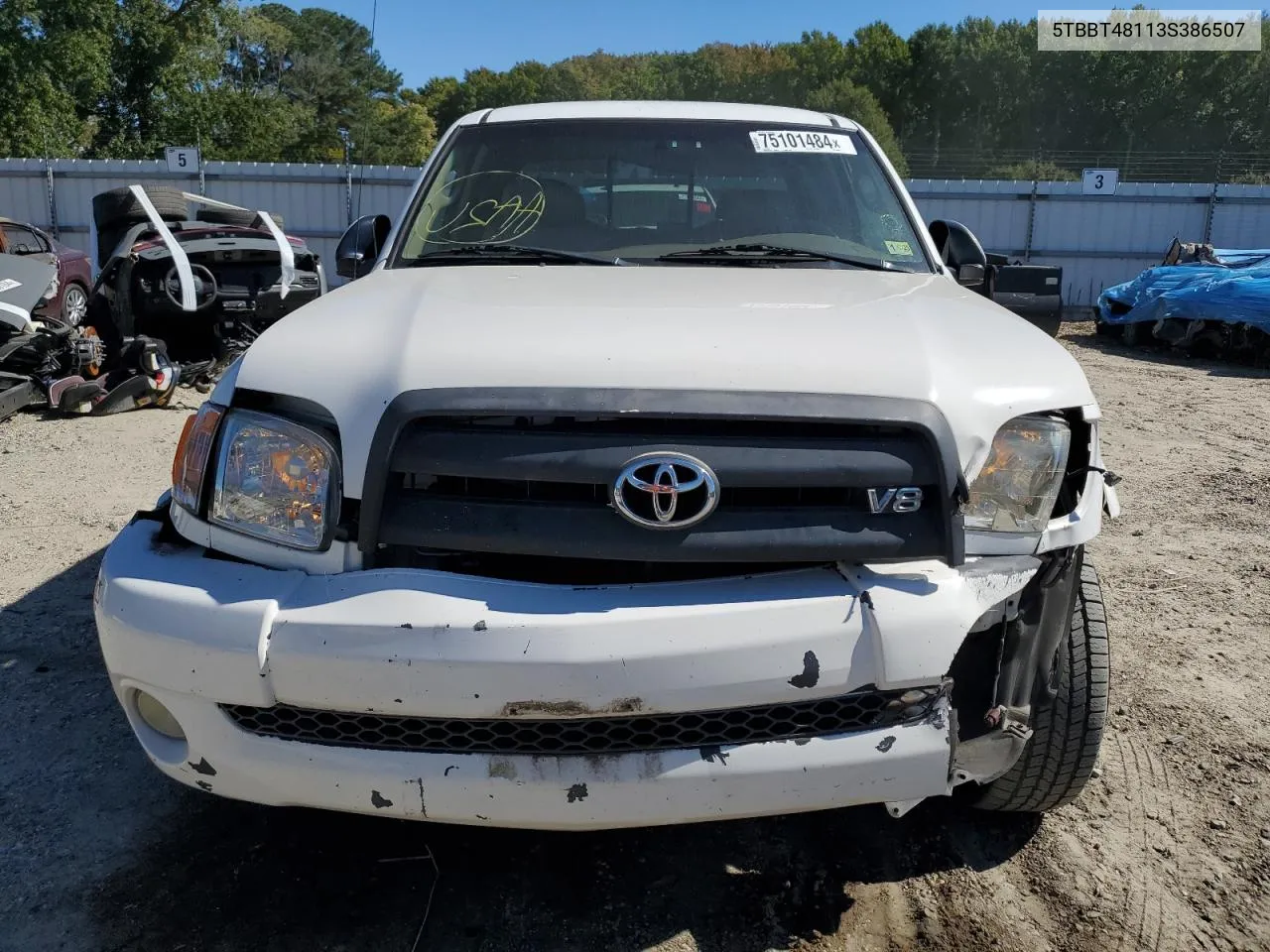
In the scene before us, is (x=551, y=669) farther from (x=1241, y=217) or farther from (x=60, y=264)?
(x=1241, y=217)

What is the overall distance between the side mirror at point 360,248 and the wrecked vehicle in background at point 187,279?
15.9 ft

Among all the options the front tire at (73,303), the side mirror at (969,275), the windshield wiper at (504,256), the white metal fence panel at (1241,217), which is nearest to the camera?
the windshield wiper at (504,256)

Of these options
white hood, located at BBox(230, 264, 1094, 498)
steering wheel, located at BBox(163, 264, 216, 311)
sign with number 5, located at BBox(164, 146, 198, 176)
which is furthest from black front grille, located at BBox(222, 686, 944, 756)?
sign with number 5, located at BBox(164, 146, 198, 176)

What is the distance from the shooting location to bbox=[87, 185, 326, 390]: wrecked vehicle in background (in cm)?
809

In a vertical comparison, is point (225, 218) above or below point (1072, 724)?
above

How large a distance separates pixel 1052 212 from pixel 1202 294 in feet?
21.8

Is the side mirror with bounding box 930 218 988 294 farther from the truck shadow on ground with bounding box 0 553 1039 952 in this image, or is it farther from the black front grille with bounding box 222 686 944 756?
the black front grille with bounding box 222 686 944 756

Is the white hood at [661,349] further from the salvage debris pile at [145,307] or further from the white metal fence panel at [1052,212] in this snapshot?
the white metal fence panel at [1052,212]

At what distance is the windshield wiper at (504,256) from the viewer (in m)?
3.04

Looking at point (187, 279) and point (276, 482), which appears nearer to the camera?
point (276, 482)

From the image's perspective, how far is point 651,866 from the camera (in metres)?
2.46

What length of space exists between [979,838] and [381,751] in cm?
161

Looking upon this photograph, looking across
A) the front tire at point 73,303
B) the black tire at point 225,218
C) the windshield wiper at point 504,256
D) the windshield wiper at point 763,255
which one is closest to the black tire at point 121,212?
the black tire at point 225,218

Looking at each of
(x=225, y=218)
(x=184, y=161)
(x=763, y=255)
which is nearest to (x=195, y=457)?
(x=763, y=255)
